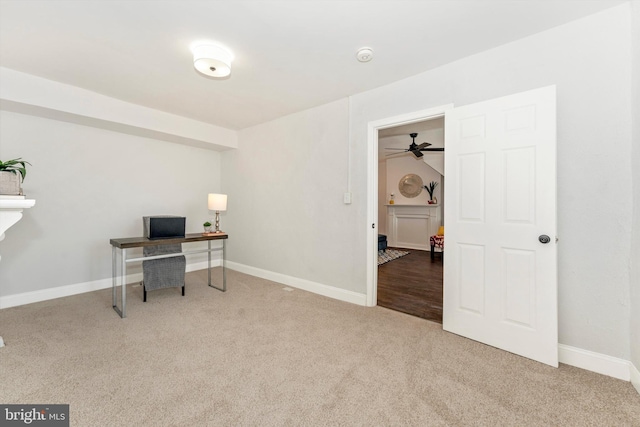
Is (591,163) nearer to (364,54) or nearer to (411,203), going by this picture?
(364,54)

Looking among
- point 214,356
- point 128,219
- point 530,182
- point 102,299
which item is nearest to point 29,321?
point 102,299

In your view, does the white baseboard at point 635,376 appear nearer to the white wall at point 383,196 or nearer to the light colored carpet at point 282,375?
the light colored carpet at point 282,375

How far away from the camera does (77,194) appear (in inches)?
129

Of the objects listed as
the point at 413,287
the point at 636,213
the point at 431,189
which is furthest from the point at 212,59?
the point at 431,189

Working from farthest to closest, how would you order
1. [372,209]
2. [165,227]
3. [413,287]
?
[413,287] → [165,227] → [372,209]

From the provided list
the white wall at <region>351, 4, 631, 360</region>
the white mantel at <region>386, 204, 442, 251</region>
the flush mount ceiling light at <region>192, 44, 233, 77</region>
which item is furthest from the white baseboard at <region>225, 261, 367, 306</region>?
the white mantel at <region>386, 204, 442, 251</region>

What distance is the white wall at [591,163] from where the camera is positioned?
170cm

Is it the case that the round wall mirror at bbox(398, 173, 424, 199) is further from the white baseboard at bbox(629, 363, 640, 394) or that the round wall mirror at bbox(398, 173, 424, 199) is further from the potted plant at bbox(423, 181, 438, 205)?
the white baseboard at bbox(629, 363, 640, 394)

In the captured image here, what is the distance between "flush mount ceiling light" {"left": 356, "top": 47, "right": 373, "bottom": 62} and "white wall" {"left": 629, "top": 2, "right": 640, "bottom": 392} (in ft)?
5.37

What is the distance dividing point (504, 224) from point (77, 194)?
4569mm

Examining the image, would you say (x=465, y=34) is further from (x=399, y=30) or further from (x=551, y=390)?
(x=551, y=390)

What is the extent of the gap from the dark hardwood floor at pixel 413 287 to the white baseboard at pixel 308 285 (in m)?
0.29

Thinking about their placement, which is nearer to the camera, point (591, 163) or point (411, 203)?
point (591, 163)

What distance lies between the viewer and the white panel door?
1.84 metres
